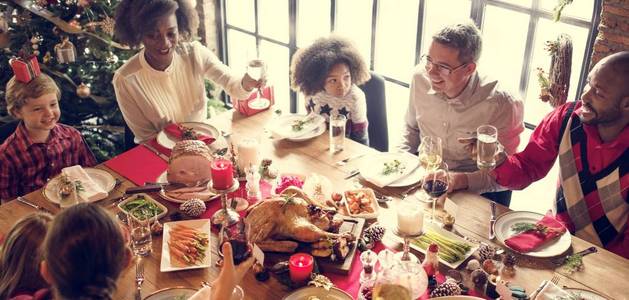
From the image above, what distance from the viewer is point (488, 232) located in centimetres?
233

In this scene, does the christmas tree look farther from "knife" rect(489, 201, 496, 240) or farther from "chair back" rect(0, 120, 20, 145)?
"knife" rect(489, 201, 496, 240)

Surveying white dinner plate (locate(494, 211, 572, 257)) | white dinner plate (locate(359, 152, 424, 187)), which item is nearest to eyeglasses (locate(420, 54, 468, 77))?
white dinner plate (locate(359, 152, 424, 187))

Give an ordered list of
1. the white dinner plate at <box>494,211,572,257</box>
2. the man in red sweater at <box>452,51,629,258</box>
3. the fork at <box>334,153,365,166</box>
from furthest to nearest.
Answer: the fork at <box>334,153,365,166</box>, the man in red sweater at <box>452,51,629,258</box>, the white dinner plate at <box>494,211,572,257</box>

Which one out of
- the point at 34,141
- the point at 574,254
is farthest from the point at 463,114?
the point at 34,141

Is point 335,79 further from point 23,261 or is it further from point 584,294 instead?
point 23,261

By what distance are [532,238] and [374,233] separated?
59 cm

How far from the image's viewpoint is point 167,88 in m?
3.37

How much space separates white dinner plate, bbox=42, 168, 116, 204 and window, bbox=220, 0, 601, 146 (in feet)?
4.95

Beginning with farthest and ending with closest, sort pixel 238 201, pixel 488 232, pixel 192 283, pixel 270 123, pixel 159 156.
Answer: pixel 270 123
pixel 159 156
pixel 238 201
pixel 488 232
pixel 192 283

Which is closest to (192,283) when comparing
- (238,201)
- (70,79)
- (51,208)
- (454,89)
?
(238,201)

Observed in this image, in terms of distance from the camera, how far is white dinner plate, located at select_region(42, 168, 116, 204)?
2.57m

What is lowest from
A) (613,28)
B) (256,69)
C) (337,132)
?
(337,132)

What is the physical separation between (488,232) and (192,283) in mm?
1137

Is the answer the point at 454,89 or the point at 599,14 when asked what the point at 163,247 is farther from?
the point at 599,14
